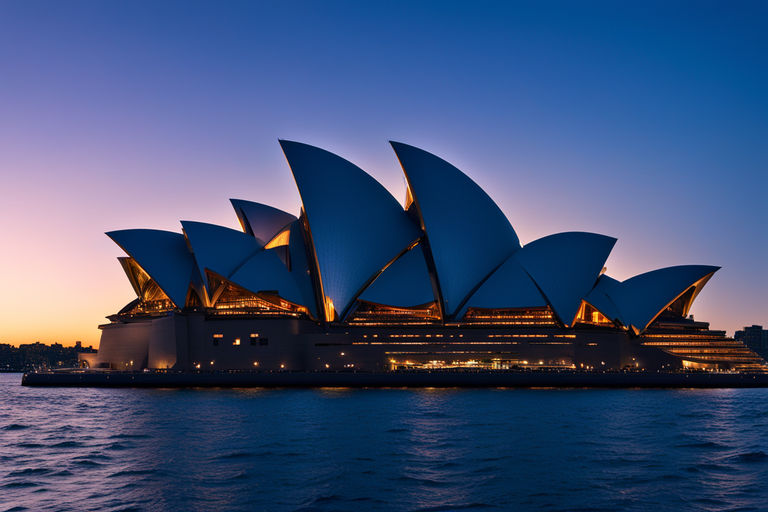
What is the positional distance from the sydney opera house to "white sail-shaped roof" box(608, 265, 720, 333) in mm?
134

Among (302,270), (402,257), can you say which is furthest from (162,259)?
(402,257)

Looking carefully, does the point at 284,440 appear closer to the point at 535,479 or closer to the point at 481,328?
the point at 535,479

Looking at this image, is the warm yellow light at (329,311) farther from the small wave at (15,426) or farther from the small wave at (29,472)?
the small wave at (29,472)

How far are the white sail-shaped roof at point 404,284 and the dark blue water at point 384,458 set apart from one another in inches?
967

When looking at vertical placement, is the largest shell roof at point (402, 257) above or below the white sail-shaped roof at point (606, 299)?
above

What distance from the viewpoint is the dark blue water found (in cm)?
1794

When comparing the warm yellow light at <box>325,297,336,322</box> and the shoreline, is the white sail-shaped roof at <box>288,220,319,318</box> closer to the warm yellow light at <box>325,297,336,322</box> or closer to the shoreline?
the warm yellow light at <box>325,297,336,322</box>

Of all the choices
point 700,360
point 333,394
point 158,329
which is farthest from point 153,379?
point 700,360

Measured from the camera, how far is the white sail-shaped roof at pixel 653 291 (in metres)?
67.4

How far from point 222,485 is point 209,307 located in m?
51.1

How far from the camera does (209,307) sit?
68.9 metres

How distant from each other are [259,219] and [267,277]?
7.59m

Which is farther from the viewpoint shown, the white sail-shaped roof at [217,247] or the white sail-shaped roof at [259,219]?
the white sail-shaped roof at [259,219]

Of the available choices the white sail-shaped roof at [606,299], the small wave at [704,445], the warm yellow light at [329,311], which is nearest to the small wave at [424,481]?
the small wave at [704,445]
